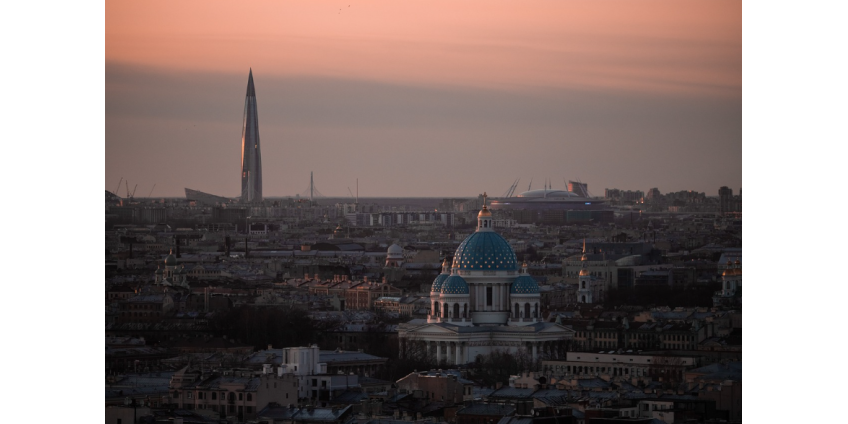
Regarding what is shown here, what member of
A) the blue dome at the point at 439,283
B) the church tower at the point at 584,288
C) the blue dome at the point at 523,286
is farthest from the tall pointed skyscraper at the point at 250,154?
the church tower at the point at 584,288

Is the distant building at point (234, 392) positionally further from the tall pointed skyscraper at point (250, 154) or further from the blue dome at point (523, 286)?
the blue dome at point (523, 286)

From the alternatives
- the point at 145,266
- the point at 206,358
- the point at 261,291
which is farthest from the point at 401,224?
the point at 206,358

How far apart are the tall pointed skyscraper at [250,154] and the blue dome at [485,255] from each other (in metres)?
5.43

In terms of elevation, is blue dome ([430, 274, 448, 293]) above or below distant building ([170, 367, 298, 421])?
above

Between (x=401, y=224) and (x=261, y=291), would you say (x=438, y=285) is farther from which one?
(x=401, y=224)

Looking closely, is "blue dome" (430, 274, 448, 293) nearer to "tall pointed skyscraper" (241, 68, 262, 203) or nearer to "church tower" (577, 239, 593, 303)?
"tall pointed skyscraper" (241, 68, 262, 203)

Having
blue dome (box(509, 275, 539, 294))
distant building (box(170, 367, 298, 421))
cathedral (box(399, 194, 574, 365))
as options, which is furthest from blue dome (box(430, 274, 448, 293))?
distant building (box(170, 367, 298, 421))

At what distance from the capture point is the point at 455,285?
172 feet

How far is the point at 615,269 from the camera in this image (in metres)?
73.8

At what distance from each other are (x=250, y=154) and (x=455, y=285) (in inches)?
1476

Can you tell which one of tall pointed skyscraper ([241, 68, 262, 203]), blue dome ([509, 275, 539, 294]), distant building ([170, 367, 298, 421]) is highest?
tall pointed skyscraper ([241, 68, 262, 203])

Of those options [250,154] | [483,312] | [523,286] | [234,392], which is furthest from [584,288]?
[234,392]

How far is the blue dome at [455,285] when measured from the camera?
52312mm

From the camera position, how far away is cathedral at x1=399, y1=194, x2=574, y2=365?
49969 mm
